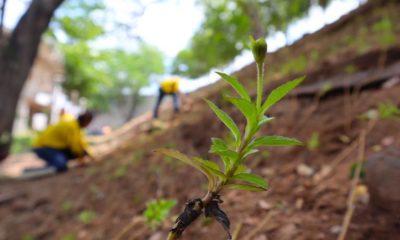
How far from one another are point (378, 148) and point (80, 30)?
21.3 ft

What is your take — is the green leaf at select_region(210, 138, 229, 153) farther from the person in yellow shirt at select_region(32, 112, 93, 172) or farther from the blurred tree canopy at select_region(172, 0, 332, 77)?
the blurred tree canopy at select_region(172, 0, 332, 77)

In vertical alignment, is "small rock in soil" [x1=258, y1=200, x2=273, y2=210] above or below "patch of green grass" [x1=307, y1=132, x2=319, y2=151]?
above

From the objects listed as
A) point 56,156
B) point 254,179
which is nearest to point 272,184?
point 254,179

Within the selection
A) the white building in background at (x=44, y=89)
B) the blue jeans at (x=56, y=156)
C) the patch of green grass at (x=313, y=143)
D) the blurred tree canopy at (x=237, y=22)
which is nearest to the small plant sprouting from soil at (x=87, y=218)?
the patch of green grass at (x=313, y=143)

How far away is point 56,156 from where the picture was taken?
5.22 meters

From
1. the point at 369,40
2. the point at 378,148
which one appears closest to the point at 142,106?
the point at 369,40

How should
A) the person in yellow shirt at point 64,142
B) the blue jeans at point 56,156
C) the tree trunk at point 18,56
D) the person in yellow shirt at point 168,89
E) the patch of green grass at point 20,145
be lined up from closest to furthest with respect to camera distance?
1. the tree trunk at point 18,56
2. the blue jeans at point 56,156
3. the person in yellow shirt at point 64,142
4. the person in yellow shirt at point 168,89
5. the patch of green grass at point 20,145

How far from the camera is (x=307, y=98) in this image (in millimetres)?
3092

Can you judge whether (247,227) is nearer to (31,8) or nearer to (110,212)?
(110,212)

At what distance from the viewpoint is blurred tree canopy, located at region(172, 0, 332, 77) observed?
8.03 metres

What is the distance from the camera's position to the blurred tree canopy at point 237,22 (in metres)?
8.03

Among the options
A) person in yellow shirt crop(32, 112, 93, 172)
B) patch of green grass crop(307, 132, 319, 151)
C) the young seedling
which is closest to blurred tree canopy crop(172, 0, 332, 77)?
person in yellow shirt crop(32, 112, 93, 172)

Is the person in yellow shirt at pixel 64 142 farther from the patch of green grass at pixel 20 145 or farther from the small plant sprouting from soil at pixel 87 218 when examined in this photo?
the patch of green grass at pixel 20 145

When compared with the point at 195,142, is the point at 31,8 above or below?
above
